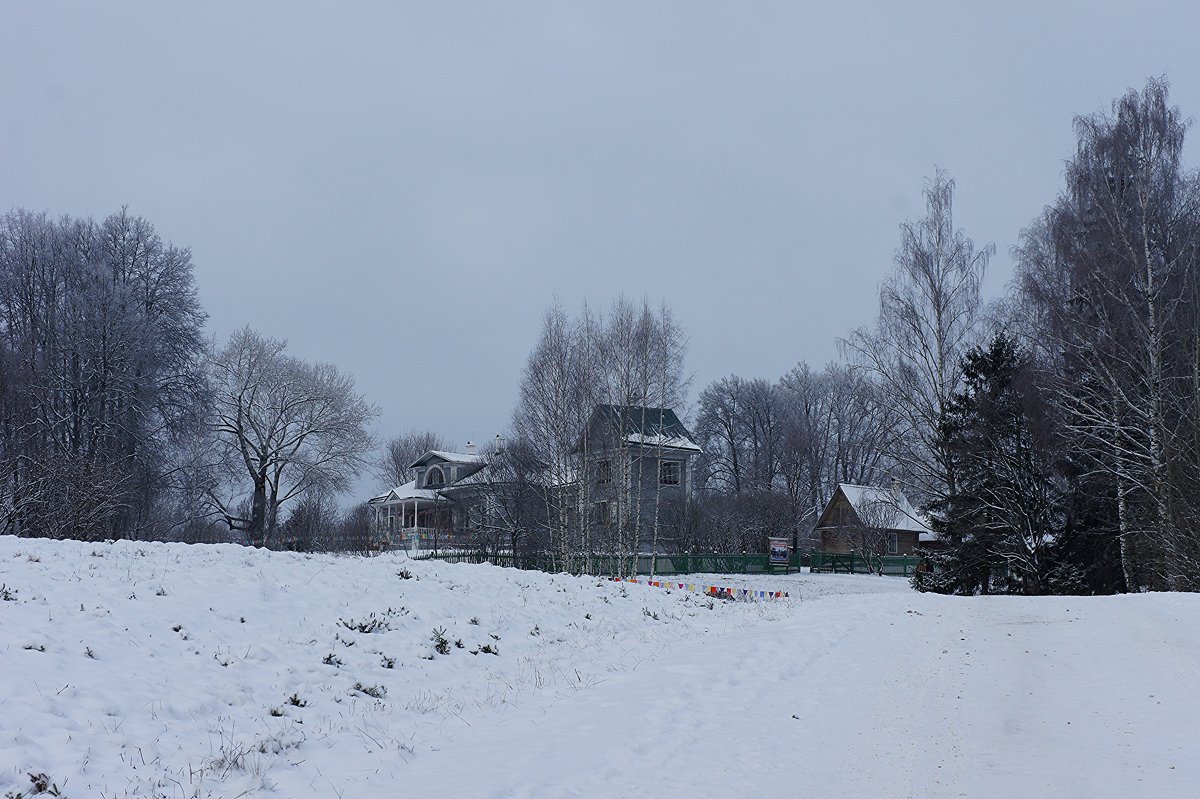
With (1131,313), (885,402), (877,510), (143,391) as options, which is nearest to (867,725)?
(1131,313)

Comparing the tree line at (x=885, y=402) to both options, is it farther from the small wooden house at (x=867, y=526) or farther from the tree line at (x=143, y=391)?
the small wooden house at (x=867, y=526)

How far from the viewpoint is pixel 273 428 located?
43094 mm

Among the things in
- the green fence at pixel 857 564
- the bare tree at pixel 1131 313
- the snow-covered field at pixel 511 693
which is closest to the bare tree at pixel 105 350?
the snow-covered field at pixel 511 693

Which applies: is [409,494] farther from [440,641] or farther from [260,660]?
[260,660]

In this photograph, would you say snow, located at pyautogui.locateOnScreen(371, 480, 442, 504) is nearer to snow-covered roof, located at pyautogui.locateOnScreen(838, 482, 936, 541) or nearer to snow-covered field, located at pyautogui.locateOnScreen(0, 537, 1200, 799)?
snow-covered roof, located at pyautogui.locateOnScreen(838, 482, 936, 541)

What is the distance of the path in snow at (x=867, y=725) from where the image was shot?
18.9 ft

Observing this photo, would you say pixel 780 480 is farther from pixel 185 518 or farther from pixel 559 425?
pixel 185 518

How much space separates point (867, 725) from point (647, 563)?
33963 mm

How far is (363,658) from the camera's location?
31.0 ft

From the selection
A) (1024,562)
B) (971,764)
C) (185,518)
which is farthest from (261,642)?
(185,518)

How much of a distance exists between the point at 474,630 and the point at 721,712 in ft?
16.2

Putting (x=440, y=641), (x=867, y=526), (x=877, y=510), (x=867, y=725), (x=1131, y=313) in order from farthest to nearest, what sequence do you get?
(x=877, y=510) < (x=867, y=526) < (x=1131, y=313) < (x=440, y=641) < (x=867, y=725)

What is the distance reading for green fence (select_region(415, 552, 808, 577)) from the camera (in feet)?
103

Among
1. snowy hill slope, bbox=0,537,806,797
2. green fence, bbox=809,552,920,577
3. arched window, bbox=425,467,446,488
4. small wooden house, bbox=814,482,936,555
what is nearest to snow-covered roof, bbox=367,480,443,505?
arched window, bbox=425,467,446,488
